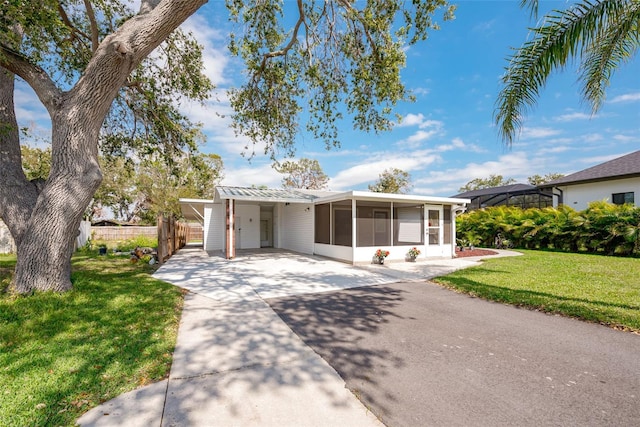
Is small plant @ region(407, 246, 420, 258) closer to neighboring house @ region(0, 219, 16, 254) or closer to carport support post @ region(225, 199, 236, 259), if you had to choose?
carport support post @ region(225, 199, 236, 259)

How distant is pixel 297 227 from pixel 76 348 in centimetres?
1125

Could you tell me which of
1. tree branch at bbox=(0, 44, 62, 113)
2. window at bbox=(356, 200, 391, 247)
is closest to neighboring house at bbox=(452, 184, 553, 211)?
window at bbox=(356, 200, 391, 247)

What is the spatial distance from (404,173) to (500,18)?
26299 millimetres

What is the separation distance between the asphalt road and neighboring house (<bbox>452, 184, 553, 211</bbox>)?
21.9 m

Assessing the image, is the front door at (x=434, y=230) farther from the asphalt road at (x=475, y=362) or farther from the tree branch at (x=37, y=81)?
the tree branch at (x=37, y=81)

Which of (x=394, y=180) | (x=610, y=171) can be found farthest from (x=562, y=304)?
(x=394, y=180)

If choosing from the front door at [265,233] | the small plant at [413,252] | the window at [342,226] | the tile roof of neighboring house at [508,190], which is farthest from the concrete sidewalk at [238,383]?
the tile roof of neighboring house at [508,190]

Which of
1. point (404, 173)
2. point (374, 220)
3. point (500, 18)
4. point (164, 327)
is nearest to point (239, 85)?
point (374, 220)

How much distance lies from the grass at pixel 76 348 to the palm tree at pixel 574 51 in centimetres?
635

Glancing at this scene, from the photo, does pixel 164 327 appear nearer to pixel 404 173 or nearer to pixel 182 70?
pixel 182 70

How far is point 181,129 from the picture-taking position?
26.9 feet

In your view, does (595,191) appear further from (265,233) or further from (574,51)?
(265,233)

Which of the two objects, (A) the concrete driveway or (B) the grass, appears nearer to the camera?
(B) the grass

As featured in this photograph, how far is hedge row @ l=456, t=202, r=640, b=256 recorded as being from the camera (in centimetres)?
1080
